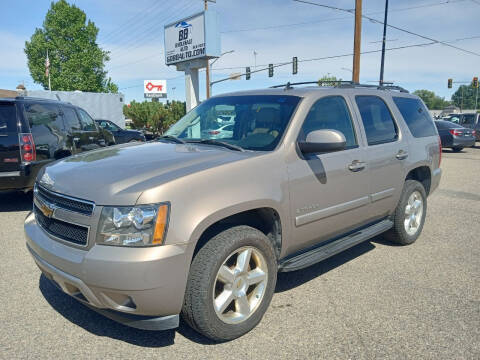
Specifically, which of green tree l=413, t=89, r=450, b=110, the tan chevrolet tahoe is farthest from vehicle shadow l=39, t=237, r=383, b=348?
green tree l=413, t=89, r=450, b=110

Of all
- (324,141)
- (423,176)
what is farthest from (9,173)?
(423,176)

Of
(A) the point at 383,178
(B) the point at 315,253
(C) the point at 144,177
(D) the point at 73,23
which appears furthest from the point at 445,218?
(D) the point at 73,23

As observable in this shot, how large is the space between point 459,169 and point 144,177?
11897mm

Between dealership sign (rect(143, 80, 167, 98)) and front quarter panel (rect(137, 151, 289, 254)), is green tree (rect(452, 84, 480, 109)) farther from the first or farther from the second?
front quarter panel (rect(137, 151, 289, 254))

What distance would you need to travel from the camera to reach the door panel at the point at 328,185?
10.4ft

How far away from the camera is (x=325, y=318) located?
3090mm

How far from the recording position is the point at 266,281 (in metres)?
2.94

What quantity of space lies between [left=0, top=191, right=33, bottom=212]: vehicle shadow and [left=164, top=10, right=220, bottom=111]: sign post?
1187cm

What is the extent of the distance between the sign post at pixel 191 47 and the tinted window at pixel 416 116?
1416cm

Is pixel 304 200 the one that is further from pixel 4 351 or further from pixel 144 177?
pixel 4 351

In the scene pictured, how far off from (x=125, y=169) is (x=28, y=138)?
4.19 m

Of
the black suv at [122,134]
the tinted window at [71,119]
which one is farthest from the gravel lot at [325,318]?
the black suv at [122,134]

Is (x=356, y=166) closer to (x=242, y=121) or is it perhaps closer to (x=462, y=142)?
(x=242, y=121)

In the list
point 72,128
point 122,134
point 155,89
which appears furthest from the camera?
point 155,89
